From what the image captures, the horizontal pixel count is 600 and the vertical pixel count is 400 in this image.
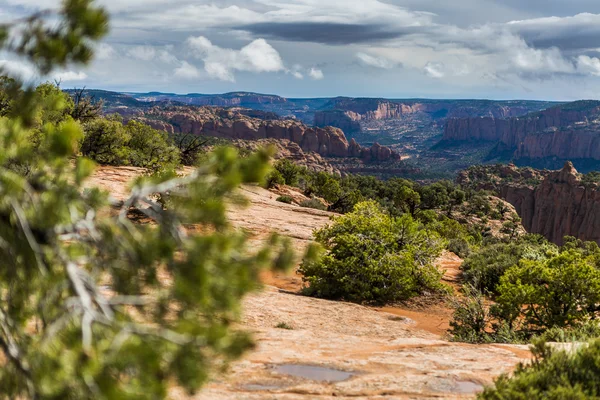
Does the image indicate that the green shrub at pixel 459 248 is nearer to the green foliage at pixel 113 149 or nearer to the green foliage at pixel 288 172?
the green foliage at pixel 113 149

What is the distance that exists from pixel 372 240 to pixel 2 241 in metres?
17.5

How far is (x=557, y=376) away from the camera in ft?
25.9

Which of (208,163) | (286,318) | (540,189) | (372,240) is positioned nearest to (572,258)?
(372,240)

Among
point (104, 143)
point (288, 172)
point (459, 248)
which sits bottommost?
point (459, 248)

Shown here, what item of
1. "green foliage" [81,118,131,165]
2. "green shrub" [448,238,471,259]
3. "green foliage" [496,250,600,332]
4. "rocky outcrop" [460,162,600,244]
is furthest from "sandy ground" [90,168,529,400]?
"rocky outcrop" [460,162,600,244]

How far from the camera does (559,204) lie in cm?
10956

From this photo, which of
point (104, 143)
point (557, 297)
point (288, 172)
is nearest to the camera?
point (557, 297)

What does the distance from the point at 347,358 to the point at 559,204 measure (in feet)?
367

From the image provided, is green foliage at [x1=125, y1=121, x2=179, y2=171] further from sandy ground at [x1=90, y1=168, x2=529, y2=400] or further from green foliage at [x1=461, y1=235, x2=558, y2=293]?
sandy ground at [x1=90, y1=168, x2=529, y2=400]

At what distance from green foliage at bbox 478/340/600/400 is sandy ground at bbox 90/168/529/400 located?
1173mm

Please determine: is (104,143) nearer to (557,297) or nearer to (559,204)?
(557,297)

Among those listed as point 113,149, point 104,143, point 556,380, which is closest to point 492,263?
point 556,380

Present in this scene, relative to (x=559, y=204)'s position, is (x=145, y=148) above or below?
above

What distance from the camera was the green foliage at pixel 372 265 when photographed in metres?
19.8
